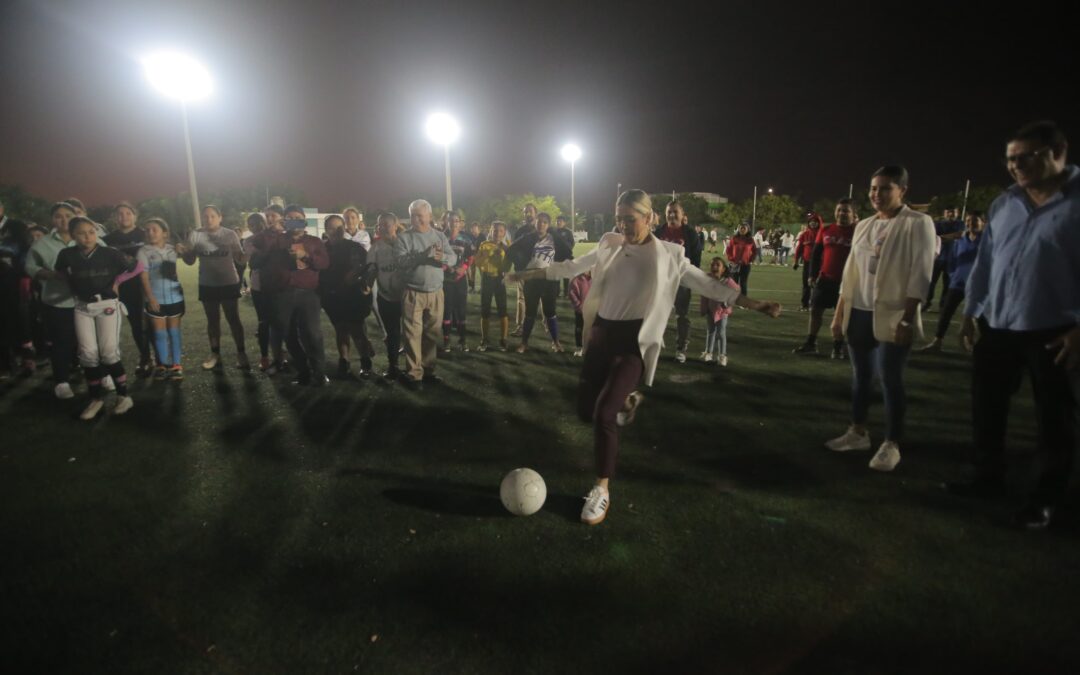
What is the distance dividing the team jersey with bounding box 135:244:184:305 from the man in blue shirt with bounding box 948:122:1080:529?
27.2 feet

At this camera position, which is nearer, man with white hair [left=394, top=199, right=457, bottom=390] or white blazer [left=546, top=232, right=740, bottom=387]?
white blazer [left=546, top=232, right=740, bottom=387]

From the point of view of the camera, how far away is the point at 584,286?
8.49 m

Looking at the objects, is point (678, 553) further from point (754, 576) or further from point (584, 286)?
point (584, 286)

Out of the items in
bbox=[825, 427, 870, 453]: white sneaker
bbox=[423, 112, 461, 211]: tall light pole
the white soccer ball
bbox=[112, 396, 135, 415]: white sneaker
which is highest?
bbox=[423, 112, 461, 211]: tall light pole

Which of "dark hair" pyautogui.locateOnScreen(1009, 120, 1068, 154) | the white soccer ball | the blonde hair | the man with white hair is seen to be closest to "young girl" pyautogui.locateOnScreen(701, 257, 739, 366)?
the man with white hair

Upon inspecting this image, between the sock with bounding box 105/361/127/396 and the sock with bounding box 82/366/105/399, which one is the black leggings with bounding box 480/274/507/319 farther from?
the sock with bounding box 82/366/105/399

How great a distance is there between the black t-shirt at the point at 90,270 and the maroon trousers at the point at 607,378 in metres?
5.10

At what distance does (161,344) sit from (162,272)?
942mm

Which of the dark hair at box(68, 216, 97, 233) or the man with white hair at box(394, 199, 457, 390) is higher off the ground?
the dark hair at box(68, 216, 97, 233)

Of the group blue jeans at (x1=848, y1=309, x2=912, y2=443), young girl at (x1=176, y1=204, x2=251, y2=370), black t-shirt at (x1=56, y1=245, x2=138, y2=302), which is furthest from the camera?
young girl at (x1=176, y1=204, x2=251, y2=370)

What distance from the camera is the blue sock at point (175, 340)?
721 centimetres

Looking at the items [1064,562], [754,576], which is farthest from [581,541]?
[1064,562]

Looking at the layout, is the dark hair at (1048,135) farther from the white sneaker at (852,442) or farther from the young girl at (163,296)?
the young girl at (163,296)

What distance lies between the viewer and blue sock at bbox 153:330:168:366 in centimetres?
712
